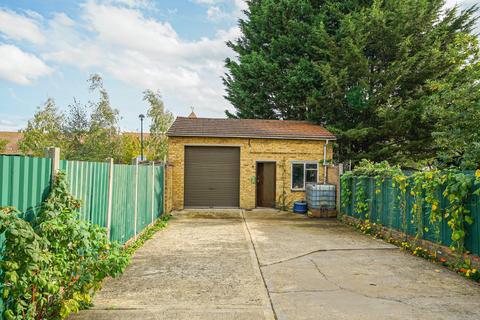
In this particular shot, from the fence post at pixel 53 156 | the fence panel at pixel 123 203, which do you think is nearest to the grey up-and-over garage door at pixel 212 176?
the fence panel at pixel 123 203

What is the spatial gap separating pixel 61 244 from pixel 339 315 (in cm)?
318

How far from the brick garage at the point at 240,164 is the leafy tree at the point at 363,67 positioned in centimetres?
430

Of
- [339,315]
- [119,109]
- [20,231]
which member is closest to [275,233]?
[339,315]

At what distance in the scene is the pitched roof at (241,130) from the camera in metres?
15.3

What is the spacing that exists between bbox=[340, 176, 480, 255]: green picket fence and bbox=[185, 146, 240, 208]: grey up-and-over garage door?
5.25 metres

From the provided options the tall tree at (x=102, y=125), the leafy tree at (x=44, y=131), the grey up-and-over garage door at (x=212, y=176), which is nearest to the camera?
the grey up-and-over garage door at (x=212, y=176)

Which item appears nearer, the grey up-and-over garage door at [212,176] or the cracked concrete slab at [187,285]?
the cracked concrete slab at [187,285]

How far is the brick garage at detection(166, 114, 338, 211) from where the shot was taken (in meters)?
15.4

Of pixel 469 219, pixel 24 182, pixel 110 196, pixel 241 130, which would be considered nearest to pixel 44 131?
pixel 241 130

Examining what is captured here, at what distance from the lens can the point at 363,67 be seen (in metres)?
19.1

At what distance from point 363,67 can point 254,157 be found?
29.5 ft

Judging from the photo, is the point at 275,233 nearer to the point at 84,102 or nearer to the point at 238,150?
the point at 238,150

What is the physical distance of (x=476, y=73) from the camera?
12383mm

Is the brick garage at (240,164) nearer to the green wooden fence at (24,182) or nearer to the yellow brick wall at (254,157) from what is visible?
the yellow brick wall at (254,157)
